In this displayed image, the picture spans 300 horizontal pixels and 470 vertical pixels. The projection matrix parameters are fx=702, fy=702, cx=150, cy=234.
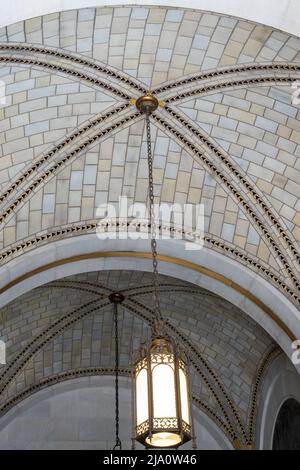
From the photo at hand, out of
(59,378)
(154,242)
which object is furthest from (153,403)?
(59,378)

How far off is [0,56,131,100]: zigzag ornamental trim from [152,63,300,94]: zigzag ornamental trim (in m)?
0.41

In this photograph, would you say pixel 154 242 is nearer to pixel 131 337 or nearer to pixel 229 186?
pixel 229 186

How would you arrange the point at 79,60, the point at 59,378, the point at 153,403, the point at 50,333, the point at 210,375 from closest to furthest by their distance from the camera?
the point at 153,403
the point at 79,60
the point at 50,333
the point at 210,375
the point at 59,378

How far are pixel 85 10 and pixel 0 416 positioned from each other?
711 centimetres

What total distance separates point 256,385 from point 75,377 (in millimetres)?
3126

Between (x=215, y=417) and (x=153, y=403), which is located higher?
(x=215, y=417)

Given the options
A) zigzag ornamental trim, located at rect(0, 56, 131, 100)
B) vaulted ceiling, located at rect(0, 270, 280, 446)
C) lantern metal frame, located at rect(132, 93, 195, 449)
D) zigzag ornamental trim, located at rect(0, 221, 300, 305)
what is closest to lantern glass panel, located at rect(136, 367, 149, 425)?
lantern metal frame, located at rect(132, 93, 195, 449)

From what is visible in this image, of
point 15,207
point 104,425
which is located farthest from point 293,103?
point 104,425

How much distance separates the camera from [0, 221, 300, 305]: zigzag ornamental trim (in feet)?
25.8

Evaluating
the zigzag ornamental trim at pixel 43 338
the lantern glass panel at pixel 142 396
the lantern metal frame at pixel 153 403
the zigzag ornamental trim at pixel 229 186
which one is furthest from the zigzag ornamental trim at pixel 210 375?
the lantern glass panel at pixel 142 396

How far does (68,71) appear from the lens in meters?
7.34

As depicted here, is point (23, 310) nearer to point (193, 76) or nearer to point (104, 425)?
point (104, 425)

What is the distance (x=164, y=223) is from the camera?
8273 millimetres

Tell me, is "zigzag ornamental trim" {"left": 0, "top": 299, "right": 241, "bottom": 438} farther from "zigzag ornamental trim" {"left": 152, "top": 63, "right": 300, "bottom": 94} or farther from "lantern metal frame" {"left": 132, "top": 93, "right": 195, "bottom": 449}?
"lantern metal frame" {"left": 132, "top": 93, "right": 195, "bottom": 449}
